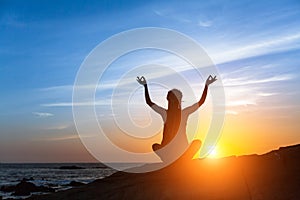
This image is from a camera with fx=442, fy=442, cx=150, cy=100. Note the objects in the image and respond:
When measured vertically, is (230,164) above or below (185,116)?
below

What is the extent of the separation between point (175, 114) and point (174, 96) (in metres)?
0.50

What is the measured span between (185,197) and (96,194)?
3106 millimetres

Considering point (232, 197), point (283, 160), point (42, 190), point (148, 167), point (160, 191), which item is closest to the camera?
point (232, 197)

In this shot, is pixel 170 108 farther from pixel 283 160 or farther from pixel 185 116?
pixel 283 160

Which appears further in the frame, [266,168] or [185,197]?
[266,168]

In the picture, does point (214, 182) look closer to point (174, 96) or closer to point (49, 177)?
point (174, 96)

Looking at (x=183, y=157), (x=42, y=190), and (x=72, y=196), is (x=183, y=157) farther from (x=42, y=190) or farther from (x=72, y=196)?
(x=42, y=190)

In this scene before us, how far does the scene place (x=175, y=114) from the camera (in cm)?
1214

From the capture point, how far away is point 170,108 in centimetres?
1223

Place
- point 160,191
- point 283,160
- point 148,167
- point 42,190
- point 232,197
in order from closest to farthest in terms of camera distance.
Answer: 1. point 232,197
2. point 160,191
3. point 283,160
4. point 148,167
5. point 42,190

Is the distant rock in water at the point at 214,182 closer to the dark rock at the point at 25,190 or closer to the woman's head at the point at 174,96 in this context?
the woman's head at the point at 174,96

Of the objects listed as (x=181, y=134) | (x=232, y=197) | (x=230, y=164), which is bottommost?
(x=232, y=197)

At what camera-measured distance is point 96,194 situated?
13.0 meters

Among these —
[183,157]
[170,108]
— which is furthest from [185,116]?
[183,157]
